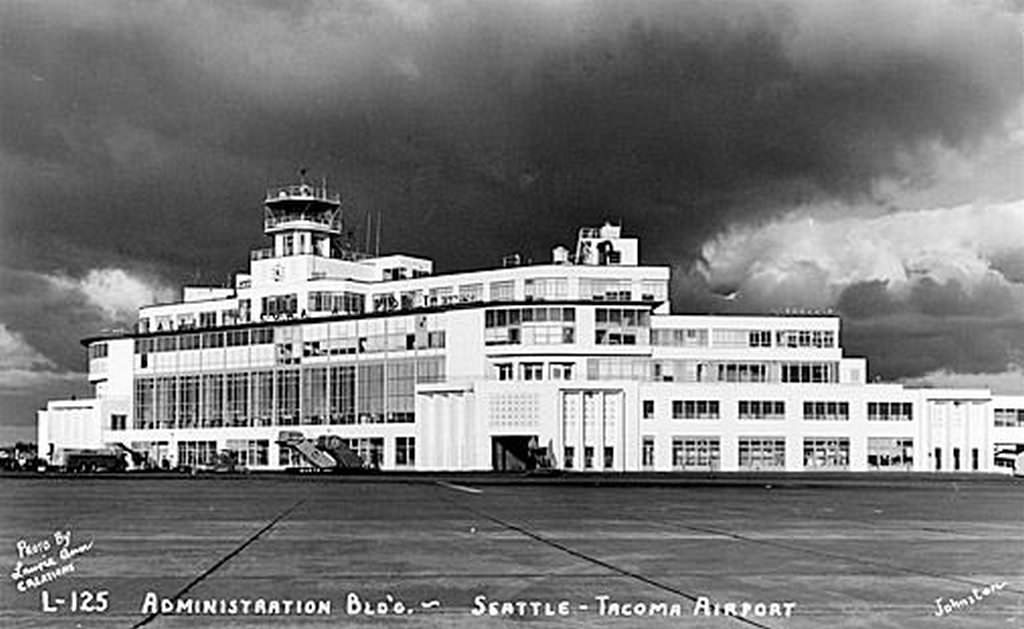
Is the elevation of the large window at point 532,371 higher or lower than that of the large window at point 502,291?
lower

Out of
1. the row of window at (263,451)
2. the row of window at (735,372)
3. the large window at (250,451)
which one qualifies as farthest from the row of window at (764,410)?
the large window at (250,451)

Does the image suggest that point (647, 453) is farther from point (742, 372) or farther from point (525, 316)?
point (525, 316)

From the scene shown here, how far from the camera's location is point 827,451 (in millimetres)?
132250

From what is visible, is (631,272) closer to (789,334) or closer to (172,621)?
(789,334)

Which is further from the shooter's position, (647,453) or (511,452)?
(511,452)

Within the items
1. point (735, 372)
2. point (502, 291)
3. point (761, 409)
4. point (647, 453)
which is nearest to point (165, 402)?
point (502, 291)

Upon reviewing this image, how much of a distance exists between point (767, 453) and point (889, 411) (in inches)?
520

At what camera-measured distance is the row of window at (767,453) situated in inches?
5143

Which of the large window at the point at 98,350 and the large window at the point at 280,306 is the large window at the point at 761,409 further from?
the large window at the point at 98,350

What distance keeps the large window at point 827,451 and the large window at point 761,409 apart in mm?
3800

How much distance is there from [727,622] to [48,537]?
65.6 ft

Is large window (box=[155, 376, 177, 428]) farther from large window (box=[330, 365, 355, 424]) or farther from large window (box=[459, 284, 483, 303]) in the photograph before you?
large window (box=[459, 284, 483, 303])

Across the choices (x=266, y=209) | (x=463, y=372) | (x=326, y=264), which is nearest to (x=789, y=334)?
(x=463, y=372)

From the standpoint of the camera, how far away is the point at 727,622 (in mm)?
16891
